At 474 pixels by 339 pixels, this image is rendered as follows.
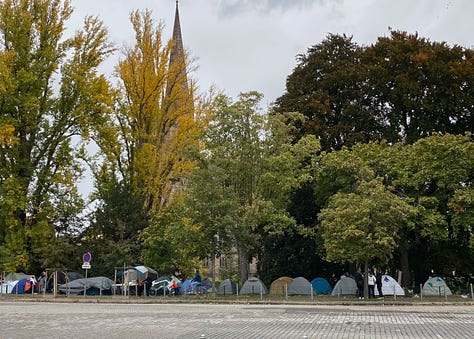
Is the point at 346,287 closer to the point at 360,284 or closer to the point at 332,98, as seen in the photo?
the point at 360,284

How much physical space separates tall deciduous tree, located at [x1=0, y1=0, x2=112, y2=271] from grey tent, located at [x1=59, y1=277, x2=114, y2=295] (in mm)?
3322

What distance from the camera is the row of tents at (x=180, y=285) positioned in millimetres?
36344

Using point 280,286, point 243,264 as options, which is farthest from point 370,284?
point 243,264

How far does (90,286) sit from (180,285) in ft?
19.5

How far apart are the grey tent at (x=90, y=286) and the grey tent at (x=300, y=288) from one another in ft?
39.6

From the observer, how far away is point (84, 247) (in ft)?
144

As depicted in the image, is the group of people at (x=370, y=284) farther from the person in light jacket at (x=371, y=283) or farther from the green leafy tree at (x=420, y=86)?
the green leafy tree at (x=420, y=86)

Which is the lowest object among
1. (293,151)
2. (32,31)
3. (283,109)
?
(293,151)

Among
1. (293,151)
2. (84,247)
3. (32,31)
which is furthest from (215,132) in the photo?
(32,31)

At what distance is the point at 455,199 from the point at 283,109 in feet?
52.1

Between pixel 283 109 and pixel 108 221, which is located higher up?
pixel 283 109

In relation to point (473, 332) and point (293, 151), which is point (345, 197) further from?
point (473, 332)

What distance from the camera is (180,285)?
4097 centimetres

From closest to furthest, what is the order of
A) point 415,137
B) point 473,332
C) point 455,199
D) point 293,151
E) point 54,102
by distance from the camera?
1. point 473,332
2. point 455,199
3. point 293,151
4. point 415,137
5. point 54,102
